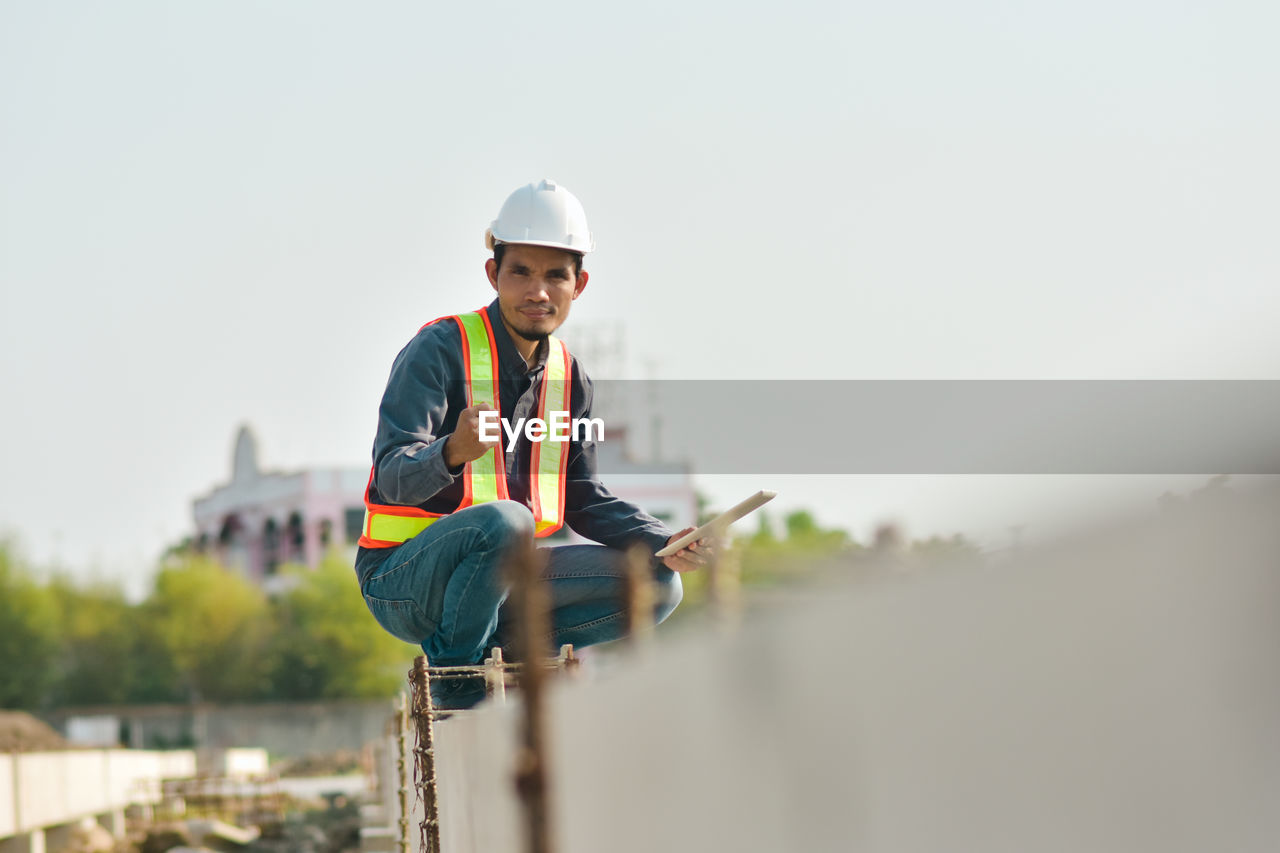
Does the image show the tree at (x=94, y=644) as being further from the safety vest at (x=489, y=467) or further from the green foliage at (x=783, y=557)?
the green foliage at (x=783, y=557)

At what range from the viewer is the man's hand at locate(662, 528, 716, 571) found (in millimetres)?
5758

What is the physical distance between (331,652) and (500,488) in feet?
247

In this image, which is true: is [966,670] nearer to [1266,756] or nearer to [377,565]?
[1266,756]

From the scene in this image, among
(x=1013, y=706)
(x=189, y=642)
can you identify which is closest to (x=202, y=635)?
(x=189, y=642)

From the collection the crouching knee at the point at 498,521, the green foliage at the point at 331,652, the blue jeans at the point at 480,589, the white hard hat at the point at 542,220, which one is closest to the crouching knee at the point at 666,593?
A: the blue jeans at the point at 480,589

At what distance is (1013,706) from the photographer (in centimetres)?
189

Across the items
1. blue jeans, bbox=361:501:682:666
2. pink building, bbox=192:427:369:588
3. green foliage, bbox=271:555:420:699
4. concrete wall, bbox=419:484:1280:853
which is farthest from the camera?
pink building, bbox=192:427:369:588

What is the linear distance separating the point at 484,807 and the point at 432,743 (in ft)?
5.34

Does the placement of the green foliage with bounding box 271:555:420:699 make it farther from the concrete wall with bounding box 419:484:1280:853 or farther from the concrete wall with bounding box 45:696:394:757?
the concrete wall with bounding box 419:484:1280:853

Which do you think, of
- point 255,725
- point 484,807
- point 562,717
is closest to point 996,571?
point 562,717

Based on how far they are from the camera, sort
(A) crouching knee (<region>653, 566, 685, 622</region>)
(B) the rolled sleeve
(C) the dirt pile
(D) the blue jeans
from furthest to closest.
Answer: (C) the dirt pile
(A) crouching knee (<region>653, 566, 685, 622</region>)
(D) the blue jeans
(B) the rolled sleeve

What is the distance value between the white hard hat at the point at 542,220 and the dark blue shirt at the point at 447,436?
1.01 ft

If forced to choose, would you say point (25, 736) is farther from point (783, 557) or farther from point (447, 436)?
point (783, 557)

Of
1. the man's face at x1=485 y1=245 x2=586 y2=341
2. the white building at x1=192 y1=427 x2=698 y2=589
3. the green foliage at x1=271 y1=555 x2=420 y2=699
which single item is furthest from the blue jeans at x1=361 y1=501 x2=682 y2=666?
the green foliage at x1=271 y1=555 x2=420 y2=699
